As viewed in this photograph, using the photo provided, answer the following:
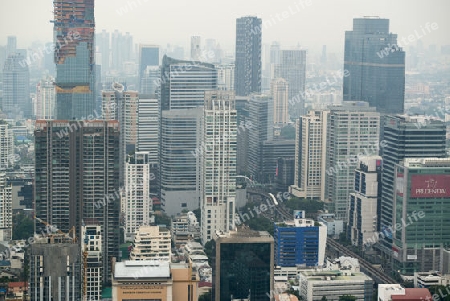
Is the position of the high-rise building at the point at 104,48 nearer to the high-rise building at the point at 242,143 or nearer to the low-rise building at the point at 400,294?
the high-rise building at the point at 242,143

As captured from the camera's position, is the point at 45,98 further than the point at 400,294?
Yes

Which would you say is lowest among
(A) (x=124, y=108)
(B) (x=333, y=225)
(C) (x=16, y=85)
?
(B) (x=333, y=225)

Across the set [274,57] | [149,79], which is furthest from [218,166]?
[274,57]

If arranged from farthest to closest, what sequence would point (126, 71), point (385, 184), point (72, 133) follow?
point (126, 71) < point (385, 184) < point (72, 133)

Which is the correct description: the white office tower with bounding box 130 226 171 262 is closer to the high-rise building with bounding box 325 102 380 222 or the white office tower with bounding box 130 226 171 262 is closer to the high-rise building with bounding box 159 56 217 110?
the high-rise building with bounding box 325 102 380 222

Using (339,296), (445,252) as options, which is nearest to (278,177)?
(445,252)

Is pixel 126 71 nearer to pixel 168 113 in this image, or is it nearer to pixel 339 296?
pixel 168 113

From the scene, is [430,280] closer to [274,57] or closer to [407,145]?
[407,145]
